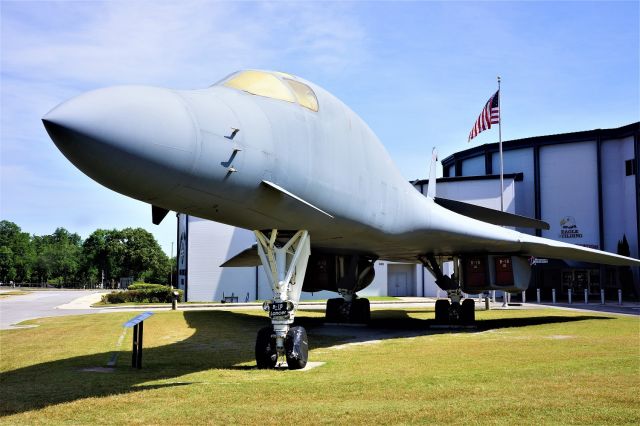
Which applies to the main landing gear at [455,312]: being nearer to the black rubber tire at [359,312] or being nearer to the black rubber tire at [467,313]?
the black rubber tire at [467,313]

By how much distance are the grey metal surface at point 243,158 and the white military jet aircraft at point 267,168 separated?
0.05 feet

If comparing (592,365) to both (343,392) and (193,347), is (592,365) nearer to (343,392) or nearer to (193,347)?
(343,392)

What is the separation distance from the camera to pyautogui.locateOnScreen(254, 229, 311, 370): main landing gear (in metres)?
8.76

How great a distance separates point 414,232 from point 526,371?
5426 millimetres

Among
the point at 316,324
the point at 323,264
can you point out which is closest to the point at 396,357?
the point at 323,264

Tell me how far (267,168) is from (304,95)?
192 cm

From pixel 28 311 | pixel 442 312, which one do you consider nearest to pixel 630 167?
pixel 442 312

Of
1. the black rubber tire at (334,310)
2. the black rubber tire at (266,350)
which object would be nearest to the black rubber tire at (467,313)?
the black rubber tire at (334,310)

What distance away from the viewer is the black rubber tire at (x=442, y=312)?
17.2 metres

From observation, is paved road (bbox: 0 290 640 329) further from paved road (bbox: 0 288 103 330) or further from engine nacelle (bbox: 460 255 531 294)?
engine nacelle (bbox: 460 255 531 294)

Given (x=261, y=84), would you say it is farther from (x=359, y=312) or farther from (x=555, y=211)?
(x=555, y=211)

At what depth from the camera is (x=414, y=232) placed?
520 inches

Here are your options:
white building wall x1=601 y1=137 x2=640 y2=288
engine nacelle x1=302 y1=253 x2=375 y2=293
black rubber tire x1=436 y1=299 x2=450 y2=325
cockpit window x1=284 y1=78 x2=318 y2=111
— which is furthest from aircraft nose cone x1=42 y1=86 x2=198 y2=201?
white building wall x1=601 y1=137 x2=640 y2=288

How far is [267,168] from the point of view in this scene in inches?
310
